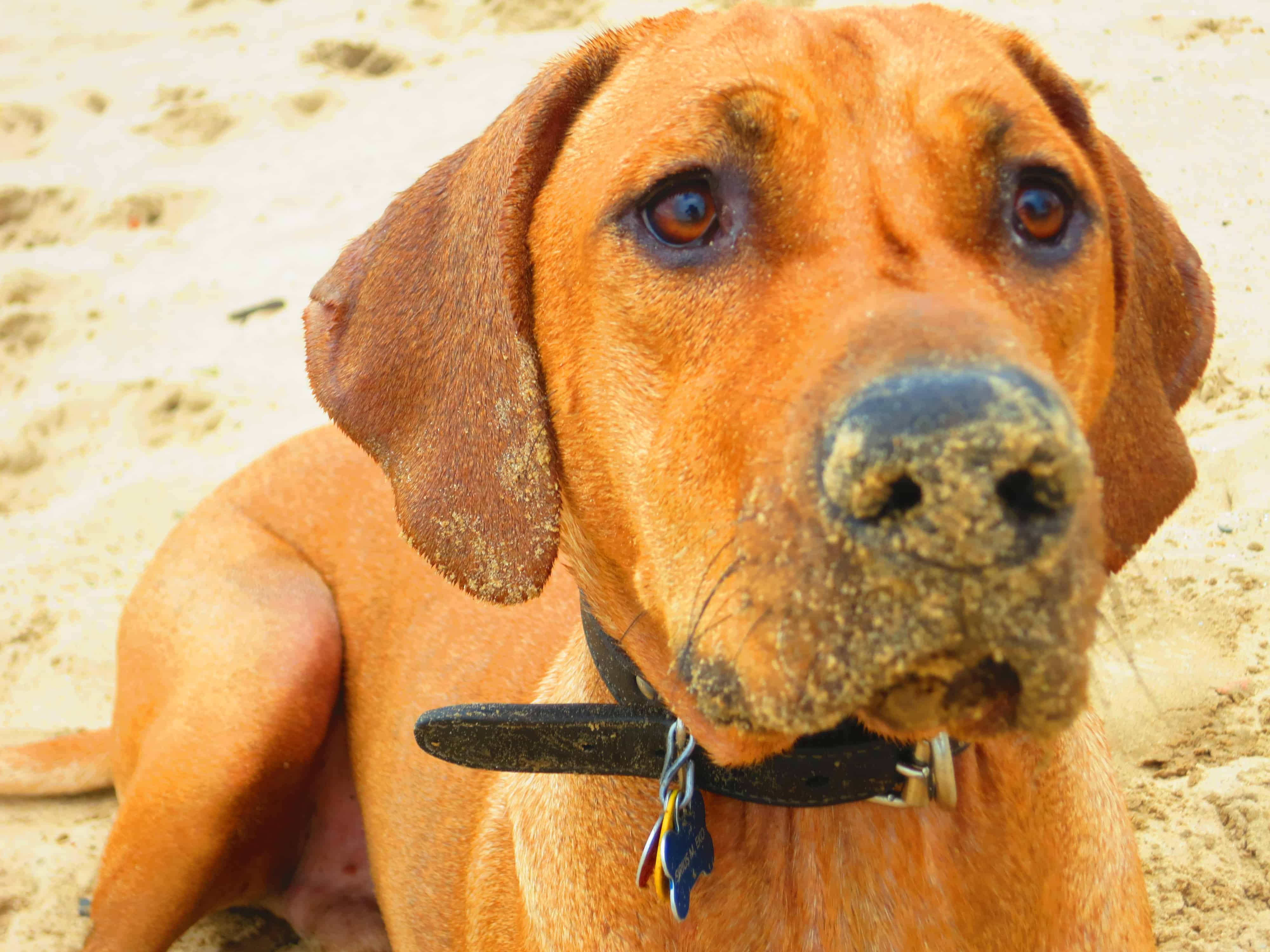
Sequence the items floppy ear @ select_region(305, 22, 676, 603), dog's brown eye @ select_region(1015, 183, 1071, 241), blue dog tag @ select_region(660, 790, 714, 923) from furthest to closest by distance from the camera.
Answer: floppy ear @ select_region(305, 22, 676, 603)
dog's brown eye @ select_region(1015, 183, 1071, 241)
blue dog tag @ select_region(660, 790, 714, 923)

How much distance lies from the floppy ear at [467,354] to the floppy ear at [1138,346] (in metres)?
0.86

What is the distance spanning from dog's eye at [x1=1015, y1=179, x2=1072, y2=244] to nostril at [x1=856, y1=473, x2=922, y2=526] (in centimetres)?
78

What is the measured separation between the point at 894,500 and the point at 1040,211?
2.76ft

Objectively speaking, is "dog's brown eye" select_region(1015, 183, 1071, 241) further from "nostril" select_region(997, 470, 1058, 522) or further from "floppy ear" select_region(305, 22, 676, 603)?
"floppy ear" select_region(305, 22, 676, 603)

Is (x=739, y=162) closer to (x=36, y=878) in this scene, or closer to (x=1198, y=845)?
(x=1198, y=845)

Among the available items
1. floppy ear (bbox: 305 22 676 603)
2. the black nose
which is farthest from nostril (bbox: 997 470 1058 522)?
floppy ear (bbox: 305 22 676 603)

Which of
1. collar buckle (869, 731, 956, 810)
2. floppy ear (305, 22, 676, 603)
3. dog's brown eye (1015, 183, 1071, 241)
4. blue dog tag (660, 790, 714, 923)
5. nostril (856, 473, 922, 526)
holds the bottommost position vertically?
blue dog tag (660, 790, 714, 923)

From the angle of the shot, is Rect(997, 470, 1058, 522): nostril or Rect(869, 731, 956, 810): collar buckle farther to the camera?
Rect(869, 731, 956, 810): collar buckle

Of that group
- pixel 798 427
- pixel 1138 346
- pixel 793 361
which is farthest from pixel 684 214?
pixel 1138 346

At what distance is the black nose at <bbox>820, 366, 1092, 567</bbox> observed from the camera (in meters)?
1.28

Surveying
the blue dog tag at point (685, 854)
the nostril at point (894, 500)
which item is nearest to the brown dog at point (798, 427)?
the nostril at point (894, 500)

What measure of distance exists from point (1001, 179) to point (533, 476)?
0.91 metres

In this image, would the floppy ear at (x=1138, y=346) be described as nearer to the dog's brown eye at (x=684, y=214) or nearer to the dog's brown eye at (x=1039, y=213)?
the dog's brown eye at (x=1039, y=213)

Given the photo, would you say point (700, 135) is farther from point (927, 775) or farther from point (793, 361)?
point (927, 775)
